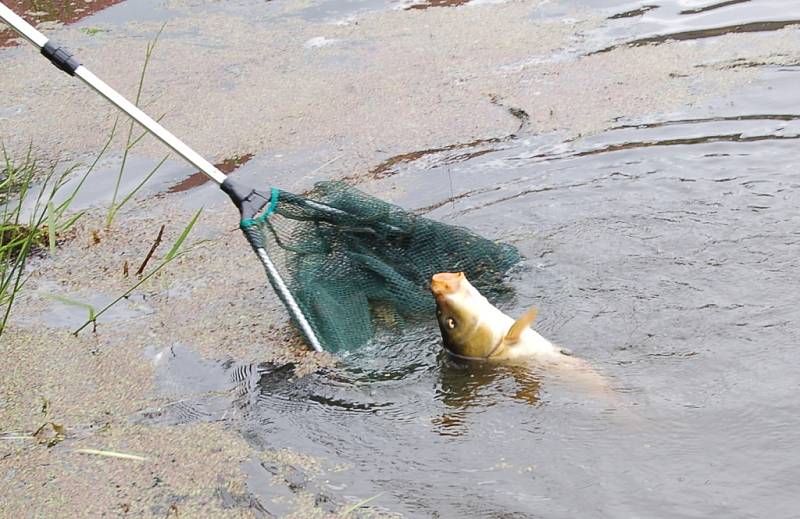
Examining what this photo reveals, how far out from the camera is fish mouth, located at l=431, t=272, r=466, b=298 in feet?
12.1

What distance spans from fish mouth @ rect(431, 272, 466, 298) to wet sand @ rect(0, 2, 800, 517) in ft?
1.80

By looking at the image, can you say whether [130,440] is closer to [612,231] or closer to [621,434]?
[621,434]

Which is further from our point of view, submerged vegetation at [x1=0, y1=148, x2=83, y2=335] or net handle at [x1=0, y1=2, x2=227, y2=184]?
submerged vegetation at [x1=0, y1=148, x2=83, y2=335]

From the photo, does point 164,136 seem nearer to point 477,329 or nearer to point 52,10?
point 477,329

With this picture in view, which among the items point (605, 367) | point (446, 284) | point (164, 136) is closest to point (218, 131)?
point (164, 136)

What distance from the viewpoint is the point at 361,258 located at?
4172mm

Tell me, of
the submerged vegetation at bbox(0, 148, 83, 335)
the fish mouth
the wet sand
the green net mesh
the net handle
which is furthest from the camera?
the submerged vegetation at bbox(0, 148, 83, 335)

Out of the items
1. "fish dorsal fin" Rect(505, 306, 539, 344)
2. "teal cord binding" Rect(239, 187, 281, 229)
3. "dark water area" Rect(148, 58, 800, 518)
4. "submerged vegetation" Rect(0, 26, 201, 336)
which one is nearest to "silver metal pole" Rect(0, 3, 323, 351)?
"teal cord binding" Rect(239, 187, 281, 229)

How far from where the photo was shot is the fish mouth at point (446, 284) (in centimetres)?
368

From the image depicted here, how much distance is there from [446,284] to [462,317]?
0.14m

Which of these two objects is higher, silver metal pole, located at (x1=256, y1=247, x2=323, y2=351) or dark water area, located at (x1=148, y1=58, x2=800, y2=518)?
silver metal pole, located at (x1=256, y1=247, x2=323, y2=351)

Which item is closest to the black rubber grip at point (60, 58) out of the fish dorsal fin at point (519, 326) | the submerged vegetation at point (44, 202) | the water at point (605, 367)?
the submerged vegetation at point (44, 202)

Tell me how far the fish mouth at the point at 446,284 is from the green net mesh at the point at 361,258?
1.27ft

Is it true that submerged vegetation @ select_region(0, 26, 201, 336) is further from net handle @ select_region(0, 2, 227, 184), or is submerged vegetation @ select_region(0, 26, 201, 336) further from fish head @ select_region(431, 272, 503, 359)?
fish head @ select_region(431, 272, 503, 359)
